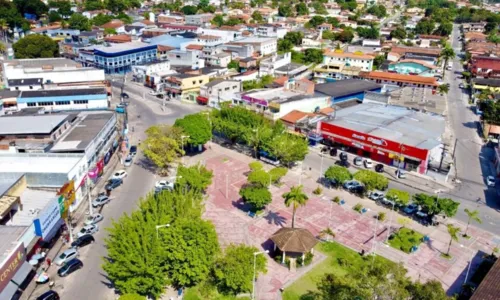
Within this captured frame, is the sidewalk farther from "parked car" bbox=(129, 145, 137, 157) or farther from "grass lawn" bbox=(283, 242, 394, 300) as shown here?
"grass lawn" bbox=(283, 242, 394, 300)

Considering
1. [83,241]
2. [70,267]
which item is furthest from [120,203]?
[70,267]

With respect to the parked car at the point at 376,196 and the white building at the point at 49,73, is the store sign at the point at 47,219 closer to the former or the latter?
the parked car at the point at 376,196

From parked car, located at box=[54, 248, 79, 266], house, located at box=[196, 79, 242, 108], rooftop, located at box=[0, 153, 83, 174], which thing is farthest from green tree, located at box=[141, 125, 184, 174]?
house, located at box=[196, 79, 242, 108]

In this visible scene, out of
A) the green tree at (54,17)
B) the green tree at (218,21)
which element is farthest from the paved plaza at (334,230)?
the green tree at (54,17)

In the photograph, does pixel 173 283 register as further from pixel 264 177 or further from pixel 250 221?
pixel 264 177

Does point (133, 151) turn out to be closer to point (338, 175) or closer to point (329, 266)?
point (338, 175)

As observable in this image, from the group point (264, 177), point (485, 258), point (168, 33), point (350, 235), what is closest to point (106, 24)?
point (168, 33)
